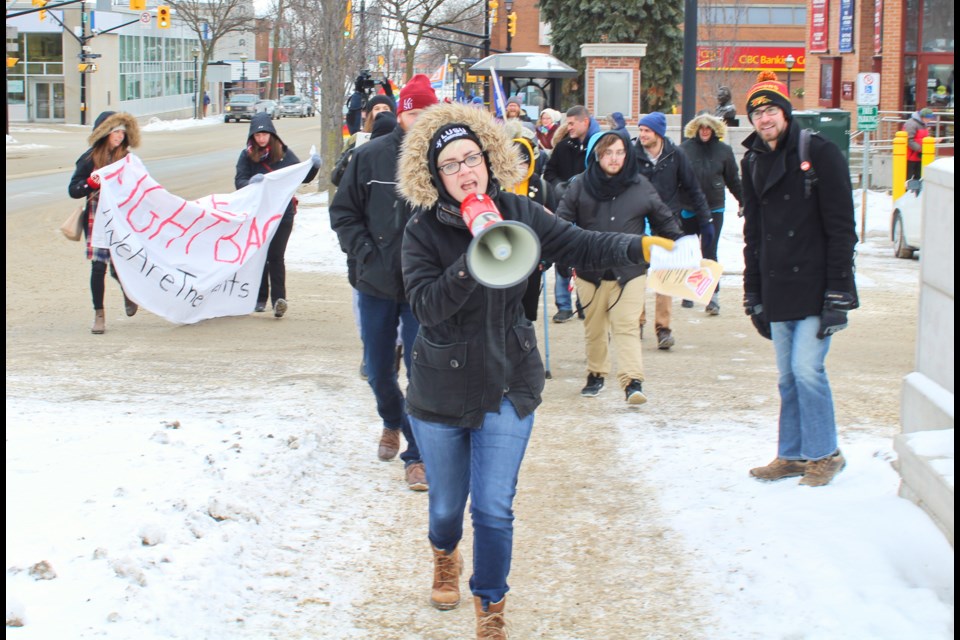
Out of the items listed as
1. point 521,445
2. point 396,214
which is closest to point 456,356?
point 521,445

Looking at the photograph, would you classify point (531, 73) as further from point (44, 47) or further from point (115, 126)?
point (44, 47)

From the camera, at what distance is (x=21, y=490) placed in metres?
5.39

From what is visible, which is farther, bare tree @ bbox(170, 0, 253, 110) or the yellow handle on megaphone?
bare tree @ bbox(170, 0, 253, 110)

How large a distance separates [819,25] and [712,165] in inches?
1037

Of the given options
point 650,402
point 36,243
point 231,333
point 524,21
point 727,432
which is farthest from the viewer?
point 524,21

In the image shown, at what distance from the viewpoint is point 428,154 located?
13.7 ft

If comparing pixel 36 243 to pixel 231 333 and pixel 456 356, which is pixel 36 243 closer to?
pixel 231 333

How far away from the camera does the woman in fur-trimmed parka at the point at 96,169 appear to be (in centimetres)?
1018

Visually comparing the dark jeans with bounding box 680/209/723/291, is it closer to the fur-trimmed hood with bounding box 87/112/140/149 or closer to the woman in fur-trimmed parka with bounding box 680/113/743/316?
the woman in fur-trimmed parka with bounding box 680/113/743/316

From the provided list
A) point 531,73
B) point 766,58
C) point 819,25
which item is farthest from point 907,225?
point 766,58

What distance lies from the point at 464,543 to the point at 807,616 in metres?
1.67

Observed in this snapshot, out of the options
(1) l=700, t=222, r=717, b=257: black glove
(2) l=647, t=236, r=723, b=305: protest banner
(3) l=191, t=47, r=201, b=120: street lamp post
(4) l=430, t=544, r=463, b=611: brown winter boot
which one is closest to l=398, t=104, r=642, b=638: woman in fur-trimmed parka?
(2) l=647, t=236, r=723, b=305: protest banner

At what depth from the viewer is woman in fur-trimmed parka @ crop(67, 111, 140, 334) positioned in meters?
10.2

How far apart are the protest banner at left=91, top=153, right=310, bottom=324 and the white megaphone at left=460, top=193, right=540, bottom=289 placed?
7.14 metres
